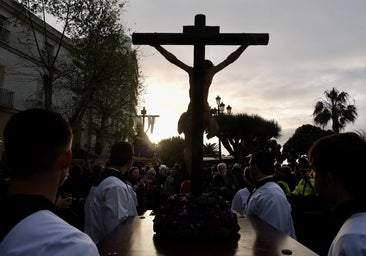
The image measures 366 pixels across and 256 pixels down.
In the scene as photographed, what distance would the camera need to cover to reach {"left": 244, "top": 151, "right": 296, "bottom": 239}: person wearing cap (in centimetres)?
399

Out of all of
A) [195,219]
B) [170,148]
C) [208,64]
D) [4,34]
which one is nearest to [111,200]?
[195,219]

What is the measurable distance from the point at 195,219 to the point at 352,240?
126 centimetres

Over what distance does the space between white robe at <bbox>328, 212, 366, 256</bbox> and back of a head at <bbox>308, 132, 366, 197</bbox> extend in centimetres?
18

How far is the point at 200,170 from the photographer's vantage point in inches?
140

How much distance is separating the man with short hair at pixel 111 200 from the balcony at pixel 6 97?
23.7 m

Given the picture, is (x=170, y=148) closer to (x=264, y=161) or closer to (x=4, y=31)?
(x=4, y=31)

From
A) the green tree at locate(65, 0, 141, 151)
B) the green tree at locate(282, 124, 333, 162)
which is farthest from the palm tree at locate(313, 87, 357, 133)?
the green tree at locate(65, 0, 141, 151)

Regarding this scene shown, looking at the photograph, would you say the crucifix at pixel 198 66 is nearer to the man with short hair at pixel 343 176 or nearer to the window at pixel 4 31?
the man with short hair at pixel 343 176

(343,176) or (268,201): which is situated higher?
(343,176)

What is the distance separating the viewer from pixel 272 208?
4008mm

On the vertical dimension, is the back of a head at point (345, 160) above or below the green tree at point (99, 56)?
below

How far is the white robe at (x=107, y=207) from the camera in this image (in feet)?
12.9

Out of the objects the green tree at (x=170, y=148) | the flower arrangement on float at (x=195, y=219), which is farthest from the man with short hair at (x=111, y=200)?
the green tree at (x=170, y=148)

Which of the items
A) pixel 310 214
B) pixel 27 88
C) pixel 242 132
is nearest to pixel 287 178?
pixel 310 214
